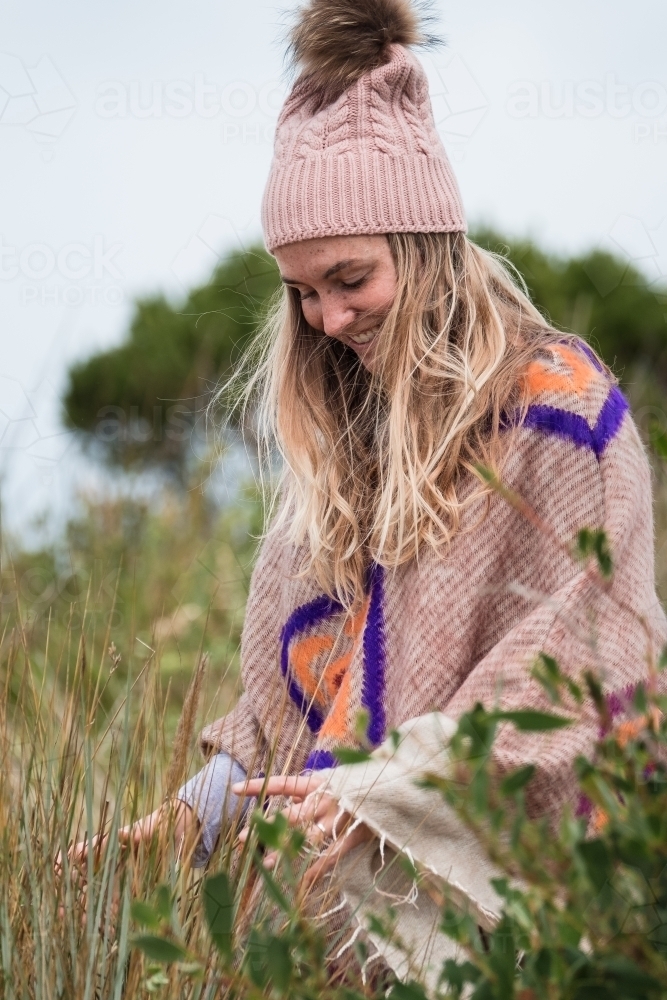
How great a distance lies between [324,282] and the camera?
83.3 inches

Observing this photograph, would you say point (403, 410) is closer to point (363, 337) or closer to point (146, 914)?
point (363, 337)

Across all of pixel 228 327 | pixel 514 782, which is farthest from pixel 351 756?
pixel 228 327

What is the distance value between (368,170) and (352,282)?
22cm

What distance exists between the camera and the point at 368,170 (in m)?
2.15

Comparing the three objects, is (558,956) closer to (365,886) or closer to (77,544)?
(365,886)

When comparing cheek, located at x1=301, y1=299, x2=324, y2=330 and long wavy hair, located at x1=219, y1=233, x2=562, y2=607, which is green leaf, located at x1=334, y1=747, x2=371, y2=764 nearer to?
long wavy hair, located at x1=219, y1=233, x2=562, y2=607

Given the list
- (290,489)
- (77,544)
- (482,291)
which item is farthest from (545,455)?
(77,544)

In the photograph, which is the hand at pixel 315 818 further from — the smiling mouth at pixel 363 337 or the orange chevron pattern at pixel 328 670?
the smiling mouth at pixel 363 337

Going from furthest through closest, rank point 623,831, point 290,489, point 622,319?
point 622,319, point 290,489, point 623,831

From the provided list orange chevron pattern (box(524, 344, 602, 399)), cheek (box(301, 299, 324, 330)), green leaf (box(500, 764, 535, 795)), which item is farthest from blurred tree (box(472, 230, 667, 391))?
green leaf (box(500, 764, 535, 795))

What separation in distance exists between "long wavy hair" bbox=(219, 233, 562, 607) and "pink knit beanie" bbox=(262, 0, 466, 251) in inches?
2.7

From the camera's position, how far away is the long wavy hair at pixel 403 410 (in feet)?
6.42

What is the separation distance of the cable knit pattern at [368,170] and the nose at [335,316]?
133 mm

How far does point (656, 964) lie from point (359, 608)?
130 centimetres
